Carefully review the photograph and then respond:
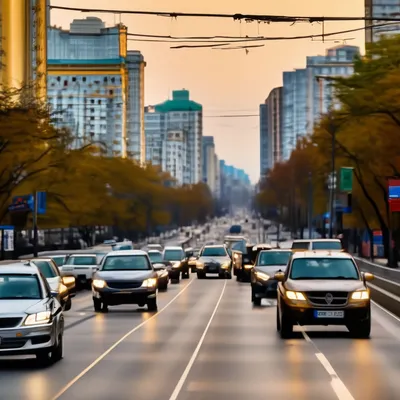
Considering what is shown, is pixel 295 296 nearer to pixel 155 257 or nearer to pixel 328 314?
pixel 328 314

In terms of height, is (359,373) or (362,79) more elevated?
(362,79)

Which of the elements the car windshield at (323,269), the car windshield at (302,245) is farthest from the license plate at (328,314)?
the car windshield at (302,245)

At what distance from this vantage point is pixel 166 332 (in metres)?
27.5

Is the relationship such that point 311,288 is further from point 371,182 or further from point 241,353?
point 371,182

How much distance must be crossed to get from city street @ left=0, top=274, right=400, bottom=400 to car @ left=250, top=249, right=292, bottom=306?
610cm

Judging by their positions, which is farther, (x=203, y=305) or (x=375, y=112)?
(x=375, y=112)

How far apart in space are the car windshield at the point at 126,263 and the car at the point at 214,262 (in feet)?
105

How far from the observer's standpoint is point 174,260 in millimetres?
68375

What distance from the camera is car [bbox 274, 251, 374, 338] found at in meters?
24.8

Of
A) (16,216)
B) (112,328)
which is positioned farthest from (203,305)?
(16,216)

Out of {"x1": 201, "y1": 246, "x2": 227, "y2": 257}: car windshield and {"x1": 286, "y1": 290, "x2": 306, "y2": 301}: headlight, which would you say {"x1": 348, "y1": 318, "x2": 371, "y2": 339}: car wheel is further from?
{"x1": 201, "y1": 246, "x2": 227, "y2": 257}: car windshield

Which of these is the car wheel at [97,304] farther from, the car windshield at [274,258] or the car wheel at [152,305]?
the car windshield at [274,258]

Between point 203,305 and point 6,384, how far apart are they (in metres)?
24.7

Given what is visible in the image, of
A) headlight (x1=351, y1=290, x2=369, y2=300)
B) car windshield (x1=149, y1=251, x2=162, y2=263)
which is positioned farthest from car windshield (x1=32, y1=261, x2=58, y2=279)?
→ car windshield (x1=149, y1=251, x2=162, y2=263)
